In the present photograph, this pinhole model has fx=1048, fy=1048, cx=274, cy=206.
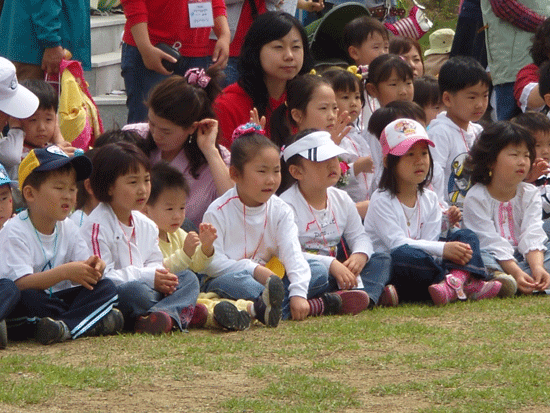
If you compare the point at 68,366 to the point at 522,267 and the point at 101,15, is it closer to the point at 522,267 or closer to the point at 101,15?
the point at 522,267

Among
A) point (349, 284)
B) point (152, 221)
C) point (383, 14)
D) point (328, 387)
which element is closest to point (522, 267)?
point (349, 284)

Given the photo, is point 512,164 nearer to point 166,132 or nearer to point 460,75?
point 460,75

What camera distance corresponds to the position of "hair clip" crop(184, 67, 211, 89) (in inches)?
252

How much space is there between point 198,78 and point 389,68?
65.2 inches

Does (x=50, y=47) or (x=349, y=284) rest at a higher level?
(x=50, y=47)

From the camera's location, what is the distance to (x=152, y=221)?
5316 mm

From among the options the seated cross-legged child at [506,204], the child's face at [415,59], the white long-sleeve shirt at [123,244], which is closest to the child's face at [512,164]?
the seated cross-legged child at [506,204]

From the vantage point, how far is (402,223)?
19.6ft

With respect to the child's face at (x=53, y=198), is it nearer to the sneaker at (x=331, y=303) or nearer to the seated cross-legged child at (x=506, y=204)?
the sneaker at (x=331, y=303)

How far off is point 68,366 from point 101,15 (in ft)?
24.0

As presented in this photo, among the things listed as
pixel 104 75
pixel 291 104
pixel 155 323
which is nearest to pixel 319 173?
pixel 291 104

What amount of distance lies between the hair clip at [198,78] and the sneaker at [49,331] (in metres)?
2.18

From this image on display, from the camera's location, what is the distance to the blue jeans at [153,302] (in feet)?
16.3

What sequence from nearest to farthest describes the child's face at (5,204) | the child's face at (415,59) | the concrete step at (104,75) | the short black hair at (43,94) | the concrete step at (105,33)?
the child's face at (5,204) < the short black hair at (43,94) < the child's face at (415,59) < the concrete step at (104,75) < the concrete step at (105,33)
